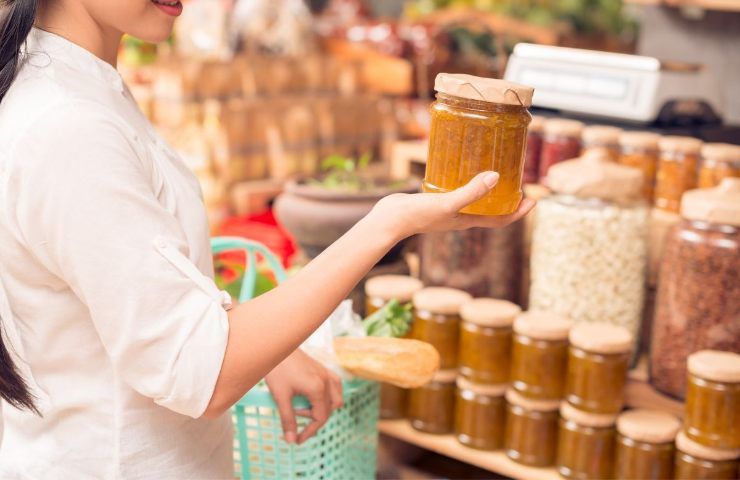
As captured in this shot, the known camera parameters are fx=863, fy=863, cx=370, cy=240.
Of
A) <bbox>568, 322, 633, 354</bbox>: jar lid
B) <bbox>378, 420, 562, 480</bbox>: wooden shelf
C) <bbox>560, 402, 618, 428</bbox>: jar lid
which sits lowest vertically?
<bbox>378, 420, 562, 480</bbox>: wooden shelf

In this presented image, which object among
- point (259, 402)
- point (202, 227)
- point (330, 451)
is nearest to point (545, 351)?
point (330, 451)

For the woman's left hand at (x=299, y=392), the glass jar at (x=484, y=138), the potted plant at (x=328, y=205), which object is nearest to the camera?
the glass jar at (x=484, y=138)

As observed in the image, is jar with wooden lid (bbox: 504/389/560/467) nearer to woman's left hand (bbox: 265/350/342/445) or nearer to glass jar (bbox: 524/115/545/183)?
woman's left hand (bbox: 265/350/342/445)

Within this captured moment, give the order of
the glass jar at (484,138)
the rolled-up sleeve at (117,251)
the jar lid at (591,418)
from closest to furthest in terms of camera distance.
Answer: the rolled-up sleeve at (117,251)
the glass jar at (484,138)
the jar lid at (591,418)

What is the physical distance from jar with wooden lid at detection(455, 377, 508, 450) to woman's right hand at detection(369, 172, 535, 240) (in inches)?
28.6

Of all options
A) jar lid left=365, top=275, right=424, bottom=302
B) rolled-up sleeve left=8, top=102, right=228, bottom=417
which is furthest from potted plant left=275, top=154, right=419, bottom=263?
rolled-up sleeve left=8, top=102, right=228, bottom=417

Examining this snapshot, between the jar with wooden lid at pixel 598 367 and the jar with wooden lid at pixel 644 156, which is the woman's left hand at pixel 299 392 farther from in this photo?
the jar with wooden lid at pixel 644 156

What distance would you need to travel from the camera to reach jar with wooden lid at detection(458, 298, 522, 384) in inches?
61.1

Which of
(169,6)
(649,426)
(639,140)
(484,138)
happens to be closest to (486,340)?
(649,426)

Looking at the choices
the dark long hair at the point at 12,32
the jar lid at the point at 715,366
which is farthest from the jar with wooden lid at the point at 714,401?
the dark long hair at the point at 12,32

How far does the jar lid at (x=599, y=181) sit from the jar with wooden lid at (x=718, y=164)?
6.3 inches

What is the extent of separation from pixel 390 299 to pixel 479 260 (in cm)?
19

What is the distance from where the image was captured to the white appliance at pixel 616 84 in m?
1.85

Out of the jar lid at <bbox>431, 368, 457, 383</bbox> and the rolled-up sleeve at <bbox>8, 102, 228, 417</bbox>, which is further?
the jar lid at <bbox>431, 368, 457, 383</bbox>
